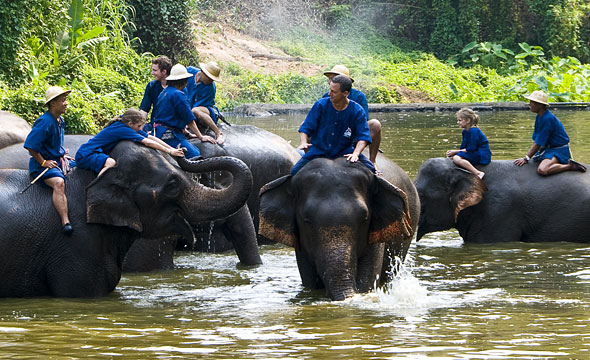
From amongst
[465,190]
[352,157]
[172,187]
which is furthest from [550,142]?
[172,187]

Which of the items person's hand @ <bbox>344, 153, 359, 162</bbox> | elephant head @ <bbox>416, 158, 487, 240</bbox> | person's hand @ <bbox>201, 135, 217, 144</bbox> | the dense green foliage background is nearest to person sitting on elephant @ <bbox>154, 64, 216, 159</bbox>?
person's hand @ <bbox>201, 135, 217, 144</bbox>

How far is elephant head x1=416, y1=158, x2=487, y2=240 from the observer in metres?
10.6

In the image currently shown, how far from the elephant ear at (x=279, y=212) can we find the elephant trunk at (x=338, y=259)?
0.49m

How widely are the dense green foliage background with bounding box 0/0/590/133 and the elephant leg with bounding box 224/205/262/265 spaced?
5.46 meters

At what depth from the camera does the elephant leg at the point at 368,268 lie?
287 inches

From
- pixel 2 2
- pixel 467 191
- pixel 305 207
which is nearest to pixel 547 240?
pixel 467 191

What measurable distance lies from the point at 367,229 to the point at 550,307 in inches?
51.7

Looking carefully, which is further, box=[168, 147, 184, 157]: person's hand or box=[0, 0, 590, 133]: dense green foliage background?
box=[0, 0, 590, 133]: dense green foliage background

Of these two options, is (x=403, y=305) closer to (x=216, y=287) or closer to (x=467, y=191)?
(x=216, y=287)

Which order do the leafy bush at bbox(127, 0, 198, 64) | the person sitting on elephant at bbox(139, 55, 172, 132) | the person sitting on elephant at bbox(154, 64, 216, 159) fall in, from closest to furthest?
the person sitting on elephant at bbox(154, 64, 216, 159)
the person sitting on elephant at bbox(139, 55, 172, 132)
the leafy bush at bbox(127, 0, 198, 64)

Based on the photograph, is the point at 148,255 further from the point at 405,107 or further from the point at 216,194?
the point at 405,107

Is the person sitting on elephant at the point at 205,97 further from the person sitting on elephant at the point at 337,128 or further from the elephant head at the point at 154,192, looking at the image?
the person sitting on elephant at the point at 337,128

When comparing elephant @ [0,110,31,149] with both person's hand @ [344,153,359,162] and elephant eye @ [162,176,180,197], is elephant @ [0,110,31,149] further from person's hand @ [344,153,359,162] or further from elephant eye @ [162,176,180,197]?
person's hand @ [344,153,359,162]

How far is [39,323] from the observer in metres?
6.57
